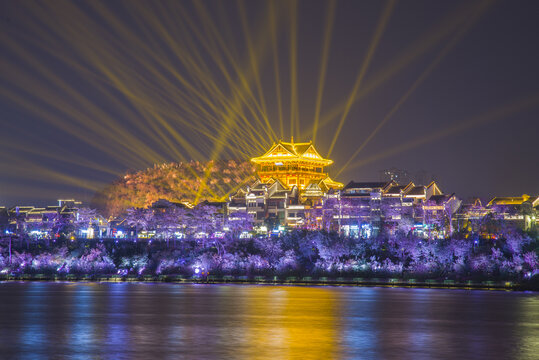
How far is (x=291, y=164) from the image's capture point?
104 m

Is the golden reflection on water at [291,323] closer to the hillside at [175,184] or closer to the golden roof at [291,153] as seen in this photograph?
the golden roof at [291,153]

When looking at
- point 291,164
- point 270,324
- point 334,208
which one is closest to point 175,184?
point 291,164

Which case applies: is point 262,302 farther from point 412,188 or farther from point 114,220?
point 114,220

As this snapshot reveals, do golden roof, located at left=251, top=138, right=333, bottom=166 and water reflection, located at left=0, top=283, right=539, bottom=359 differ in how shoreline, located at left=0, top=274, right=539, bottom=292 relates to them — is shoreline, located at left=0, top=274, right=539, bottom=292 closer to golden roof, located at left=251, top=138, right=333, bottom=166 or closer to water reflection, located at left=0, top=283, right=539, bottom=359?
water reflection, located at left=0, top=283, right=539, bottom=359

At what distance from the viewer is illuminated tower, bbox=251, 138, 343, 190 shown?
103181mm

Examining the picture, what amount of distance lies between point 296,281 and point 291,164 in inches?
1424

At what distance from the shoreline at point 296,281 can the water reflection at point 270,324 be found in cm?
269

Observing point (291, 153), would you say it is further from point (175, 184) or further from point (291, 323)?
point (291, 323)

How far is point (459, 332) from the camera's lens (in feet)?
126

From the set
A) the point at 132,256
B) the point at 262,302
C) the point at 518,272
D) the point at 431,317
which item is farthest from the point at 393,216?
the point at 431,317

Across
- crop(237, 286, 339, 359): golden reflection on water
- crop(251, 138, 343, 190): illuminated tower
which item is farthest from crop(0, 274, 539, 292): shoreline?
crop(251, 138, 343, 190): illuminated tower

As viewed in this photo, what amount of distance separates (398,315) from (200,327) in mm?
12575

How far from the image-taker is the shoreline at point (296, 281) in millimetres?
61384

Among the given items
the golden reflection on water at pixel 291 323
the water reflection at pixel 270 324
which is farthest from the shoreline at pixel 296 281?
the golden reflection on water at pixel 291 323
